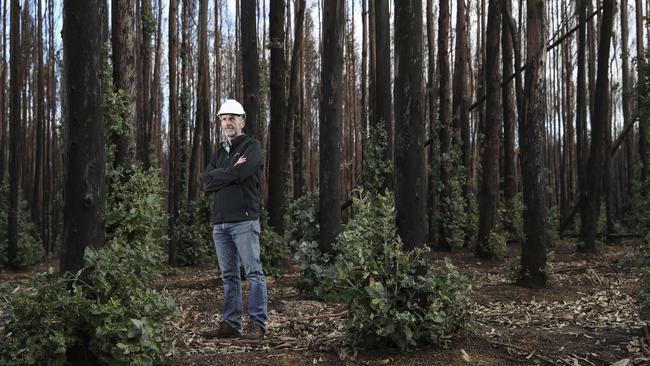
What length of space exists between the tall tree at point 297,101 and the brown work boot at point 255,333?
8.55 meters

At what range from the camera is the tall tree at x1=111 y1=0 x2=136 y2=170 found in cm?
496

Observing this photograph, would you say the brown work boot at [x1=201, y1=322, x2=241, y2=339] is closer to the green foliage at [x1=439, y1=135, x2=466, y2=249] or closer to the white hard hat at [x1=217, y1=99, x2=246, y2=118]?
the white hard hat at [x1=217, y1=99, x2=246, y2=118]

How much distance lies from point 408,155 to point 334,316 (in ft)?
7.30

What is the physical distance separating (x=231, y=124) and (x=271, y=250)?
507 centimetres

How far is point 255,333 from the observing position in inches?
194

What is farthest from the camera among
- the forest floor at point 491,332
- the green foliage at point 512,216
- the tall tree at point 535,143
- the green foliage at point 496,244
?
the green foliage at point 512,216

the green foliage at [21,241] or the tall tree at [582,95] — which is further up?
the tall tree at [582,95]

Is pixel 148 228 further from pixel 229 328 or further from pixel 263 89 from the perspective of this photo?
pixel 263 89

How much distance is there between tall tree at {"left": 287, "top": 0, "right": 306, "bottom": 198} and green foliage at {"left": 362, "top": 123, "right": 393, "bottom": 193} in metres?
5.03

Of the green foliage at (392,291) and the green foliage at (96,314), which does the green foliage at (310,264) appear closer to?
the green foliage at (392,291)

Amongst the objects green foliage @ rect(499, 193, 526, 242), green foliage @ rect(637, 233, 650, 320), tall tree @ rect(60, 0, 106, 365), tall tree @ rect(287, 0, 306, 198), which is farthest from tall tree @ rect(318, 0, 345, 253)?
green foliage @ rect(499, 193, 526, 242)

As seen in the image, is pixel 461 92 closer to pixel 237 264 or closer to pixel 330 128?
pixel 330 128

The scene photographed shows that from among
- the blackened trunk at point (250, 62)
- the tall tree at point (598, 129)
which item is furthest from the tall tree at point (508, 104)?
the blackened trunk at point (250, 62)

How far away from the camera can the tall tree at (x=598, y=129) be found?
36.1ft
